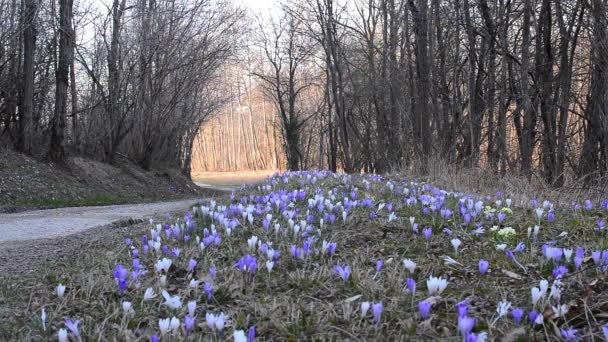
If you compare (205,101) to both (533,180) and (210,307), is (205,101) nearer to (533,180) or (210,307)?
(533,180)

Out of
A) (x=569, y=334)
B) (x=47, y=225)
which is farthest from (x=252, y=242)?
(x=47, y=225)

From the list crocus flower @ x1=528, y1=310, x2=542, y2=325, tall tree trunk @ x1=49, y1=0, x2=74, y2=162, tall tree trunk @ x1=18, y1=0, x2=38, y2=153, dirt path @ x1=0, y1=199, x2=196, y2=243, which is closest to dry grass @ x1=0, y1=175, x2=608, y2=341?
crocus flower @ x1=528, y1=310, x2=542, y2=325

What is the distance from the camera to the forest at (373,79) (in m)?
10.6

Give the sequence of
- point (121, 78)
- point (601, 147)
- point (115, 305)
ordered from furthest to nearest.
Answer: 1. point (121, 78)
2. point (601, 147)
3. point (115, 305)

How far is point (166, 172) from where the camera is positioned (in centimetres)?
2225

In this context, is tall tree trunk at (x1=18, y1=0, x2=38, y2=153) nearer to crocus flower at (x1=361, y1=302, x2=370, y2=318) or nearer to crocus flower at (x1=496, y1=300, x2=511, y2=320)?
crocus flower at (x1=361, y1=302, x2=370, y2=318)

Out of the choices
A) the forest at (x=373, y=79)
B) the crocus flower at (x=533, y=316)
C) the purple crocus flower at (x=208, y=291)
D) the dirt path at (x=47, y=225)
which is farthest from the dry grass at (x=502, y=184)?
the purple crocus flower at (x=208, y=291)

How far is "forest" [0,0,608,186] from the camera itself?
10641 millimetres

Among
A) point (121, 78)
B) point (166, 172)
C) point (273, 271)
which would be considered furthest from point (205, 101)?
point (273, 271)

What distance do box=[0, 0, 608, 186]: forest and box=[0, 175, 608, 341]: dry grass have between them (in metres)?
3.26

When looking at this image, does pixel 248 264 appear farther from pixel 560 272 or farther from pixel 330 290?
pixel 560 272

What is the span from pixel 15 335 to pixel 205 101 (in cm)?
2289

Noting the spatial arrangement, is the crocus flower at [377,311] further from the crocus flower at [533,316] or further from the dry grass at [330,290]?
the crocus flower at [533,316]

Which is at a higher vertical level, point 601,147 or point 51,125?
point 51,125
